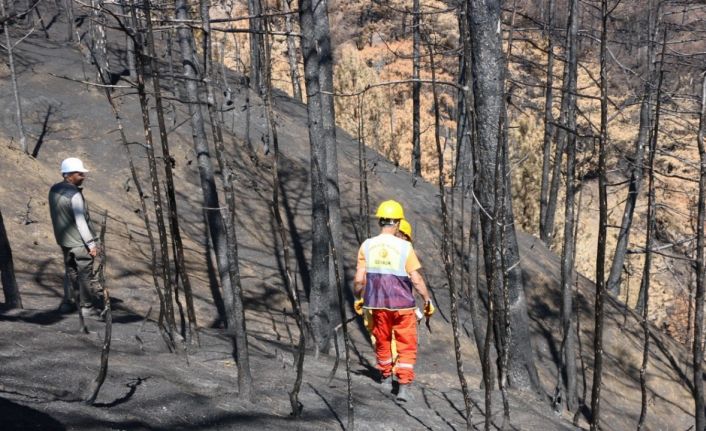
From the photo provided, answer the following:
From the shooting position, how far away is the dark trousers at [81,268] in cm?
693

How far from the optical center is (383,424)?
5.39 meters

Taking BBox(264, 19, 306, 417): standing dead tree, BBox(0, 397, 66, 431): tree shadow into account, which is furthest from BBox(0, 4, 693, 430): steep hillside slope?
BBox(264, 19, 306, 417): standing dead tree

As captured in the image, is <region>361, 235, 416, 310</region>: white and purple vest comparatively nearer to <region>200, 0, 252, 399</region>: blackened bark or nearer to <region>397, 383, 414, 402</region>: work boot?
<region>397, 383, 414, 402</region>: work boot

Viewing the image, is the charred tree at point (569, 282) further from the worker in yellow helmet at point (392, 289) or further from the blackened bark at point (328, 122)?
the worker in yellow helmet at point (392, 289)

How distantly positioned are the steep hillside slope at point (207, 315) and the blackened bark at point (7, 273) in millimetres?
169

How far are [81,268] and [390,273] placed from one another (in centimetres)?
300

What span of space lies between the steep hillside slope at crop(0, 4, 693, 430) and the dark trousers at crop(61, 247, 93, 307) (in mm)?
A: 354

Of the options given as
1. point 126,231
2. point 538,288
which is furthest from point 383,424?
point 538,288

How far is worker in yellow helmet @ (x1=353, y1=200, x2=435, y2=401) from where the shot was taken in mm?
6227

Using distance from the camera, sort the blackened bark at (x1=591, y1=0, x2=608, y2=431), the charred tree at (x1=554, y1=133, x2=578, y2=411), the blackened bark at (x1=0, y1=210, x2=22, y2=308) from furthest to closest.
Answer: the charred tree at (x1=554, y1=133, x2=578, y2=411), the blackened bark at (x1=0, y1=210, x2=22, y2=308), the blackened bark at (x1=591, y1=0, x2=608, y2=431)

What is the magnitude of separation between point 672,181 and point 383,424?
31.0m

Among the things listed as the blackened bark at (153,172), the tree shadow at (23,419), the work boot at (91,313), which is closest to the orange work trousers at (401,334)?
the blackened bark at (153,172)

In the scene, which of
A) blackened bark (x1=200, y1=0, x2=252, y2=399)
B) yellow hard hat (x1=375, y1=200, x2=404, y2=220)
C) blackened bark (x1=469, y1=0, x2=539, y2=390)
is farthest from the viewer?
blackened bark (x1=469, y1=0, x2=539, y2=390)

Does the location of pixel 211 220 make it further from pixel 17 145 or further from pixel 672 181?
pixel 672 181
